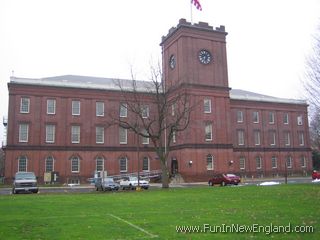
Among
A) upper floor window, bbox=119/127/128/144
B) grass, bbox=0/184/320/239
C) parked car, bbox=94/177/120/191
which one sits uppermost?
upper floor window, bbox=119/127/128/144

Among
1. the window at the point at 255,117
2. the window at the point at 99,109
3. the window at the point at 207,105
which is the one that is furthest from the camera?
the window at the point at 255,117

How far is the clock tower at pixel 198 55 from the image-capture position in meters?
56.3

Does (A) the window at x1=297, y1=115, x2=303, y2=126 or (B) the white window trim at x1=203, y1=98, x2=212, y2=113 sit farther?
(A) the window at x1=297, y1=115, x2=303, y2=126

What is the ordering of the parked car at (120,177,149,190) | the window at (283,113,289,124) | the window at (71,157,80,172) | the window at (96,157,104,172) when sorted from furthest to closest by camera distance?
the window at (283,113,289,124) → the window at (96,157,104,172) → the window at (71,157,80,172) → the parked car at (120,177,149,190)

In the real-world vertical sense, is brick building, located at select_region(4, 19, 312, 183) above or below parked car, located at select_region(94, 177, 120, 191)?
above

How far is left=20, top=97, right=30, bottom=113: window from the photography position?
181 feet

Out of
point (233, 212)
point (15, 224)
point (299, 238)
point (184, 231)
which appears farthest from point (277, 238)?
point (15, 224)

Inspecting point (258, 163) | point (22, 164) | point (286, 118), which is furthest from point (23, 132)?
point (286, 118)

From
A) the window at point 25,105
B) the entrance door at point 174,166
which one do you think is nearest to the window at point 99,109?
the window at point 25,105

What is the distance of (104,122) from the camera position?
192 ft

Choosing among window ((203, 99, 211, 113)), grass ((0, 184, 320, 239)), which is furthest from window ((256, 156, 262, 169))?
grass ((0, 184, 320, 239))

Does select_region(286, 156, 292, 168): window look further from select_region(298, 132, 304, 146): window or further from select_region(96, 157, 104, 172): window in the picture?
select_region(96, 157, 104, 172): window

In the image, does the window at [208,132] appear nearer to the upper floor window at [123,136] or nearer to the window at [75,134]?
the upper floor window at [123,136]

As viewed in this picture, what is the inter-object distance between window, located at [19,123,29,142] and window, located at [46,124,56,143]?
2.80 m
